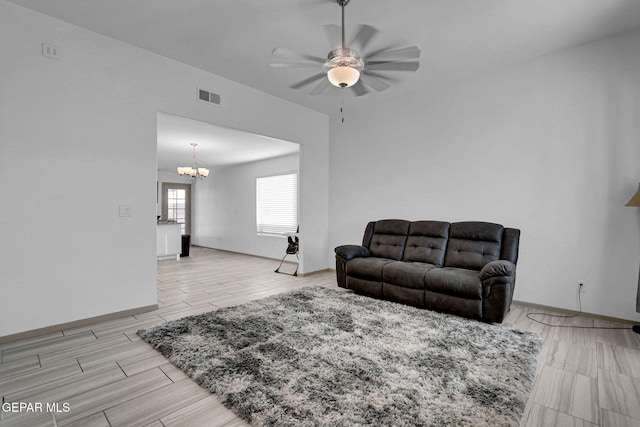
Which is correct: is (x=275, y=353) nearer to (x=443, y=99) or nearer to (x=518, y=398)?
(x=518, y=398)

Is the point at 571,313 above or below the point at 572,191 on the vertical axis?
below

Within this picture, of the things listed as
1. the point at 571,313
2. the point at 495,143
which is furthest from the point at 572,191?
the point at 571,313

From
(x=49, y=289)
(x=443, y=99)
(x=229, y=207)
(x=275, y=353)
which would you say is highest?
(x=443, y=99)

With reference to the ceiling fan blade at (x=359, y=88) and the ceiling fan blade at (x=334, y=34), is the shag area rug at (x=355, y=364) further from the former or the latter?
the ceiling fan blade at (x=334, y=34)

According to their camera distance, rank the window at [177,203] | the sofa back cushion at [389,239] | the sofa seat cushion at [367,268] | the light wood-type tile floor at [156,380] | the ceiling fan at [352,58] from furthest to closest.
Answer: the window at [177,203]
the sofa back cushion at [389,239]
the sofa seat cushion at [367,268]
the ceiling fan at [352,58]
the light wood-type tile floor at [156,380]

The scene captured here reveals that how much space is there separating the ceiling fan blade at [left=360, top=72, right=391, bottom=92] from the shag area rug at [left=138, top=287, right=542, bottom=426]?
7.59 ft

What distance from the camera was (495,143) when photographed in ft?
13.1

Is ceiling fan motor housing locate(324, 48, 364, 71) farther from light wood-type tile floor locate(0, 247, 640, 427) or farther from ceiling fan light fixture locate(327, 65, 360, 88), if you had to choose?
light wood-type tile floor locate(0, 247, 640, 427)

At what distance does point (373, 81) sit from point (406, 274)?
2.18m

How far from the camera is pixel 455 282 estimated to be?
3199 mm

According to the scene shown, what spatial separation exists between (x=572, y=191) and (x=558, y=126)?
787 millimetres

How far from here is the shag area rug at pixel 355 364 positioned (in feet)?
5.59

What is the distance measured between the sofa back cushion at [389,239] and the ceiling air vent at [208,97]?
2.97 metres

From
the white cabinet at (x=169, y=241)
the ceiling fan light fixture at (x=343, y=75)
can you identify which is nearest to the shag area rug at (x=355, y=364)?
the ceiling fan light fixture at (x=343, y=75)
